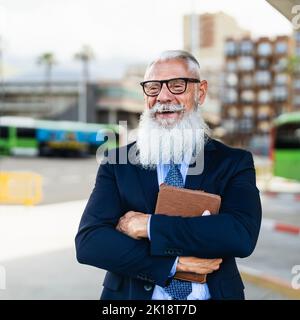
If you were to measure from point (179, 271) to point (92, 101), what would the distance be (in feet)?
200

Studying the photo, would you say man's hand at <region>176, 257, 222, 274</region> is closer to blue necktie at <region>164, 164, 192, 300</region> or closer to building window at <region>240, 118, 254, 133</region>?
blue necktie at <region>164, 164, 192, 300</region>

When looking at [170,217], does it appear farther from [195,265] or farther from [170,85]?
[170,85]

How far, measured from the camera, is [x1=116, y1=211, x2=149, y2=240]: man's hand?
2.06 metres

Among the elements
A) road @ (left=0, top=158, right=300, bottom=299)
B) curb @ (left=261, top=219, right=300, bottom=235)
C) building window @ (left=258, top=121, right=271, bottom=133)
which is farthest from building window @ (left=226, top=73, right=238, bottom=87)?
curb @ (left=261, top=219, right=300, bottom=235)

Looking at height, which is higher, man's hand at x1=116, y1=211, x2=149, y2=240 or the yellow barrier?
man's hand at x1=116, y1=211, x2=149, y2=240

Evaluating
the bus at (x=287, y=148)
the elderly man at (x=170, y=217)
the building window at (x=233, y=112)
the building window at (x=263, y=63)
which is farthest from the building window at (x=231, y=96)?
the elderly man at (x=170, y=217)

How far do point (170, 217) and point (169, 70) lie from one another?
0.61 meters

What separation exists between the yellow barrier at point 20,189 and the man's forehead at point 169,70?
1163 cm

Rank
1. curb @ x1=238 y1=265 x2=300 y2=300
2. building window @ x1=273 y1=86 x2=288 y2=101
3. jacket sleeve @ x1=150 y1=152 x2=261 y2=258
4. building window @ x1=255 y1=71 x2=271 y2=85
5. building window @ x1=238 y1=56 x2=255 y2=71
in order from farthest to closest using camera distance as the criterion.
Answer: building window @ x1=255 y1=71 x2=271 y2=85, building window @ x1=238 y1=56 x2=255 y2=71, building window @ x1=273 y1=86 x2=288 y2=101, curb @ x1=238 y1=265 x2=300 y2=300, jacket sleeve @ x1=150 y1=152 x2=261 y2=258

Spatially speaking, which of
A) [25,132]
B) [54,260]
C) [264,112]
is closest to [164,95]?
[54,260]

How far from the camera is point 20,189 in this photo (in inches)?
573

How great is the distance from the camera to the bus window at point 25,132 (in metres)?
38.1

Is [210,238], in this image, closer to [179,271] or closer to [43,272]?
[179,271]

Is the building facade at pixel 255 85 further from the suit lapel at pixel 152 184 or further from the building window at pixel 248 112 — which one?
the suit lapel at pixel 152 184
